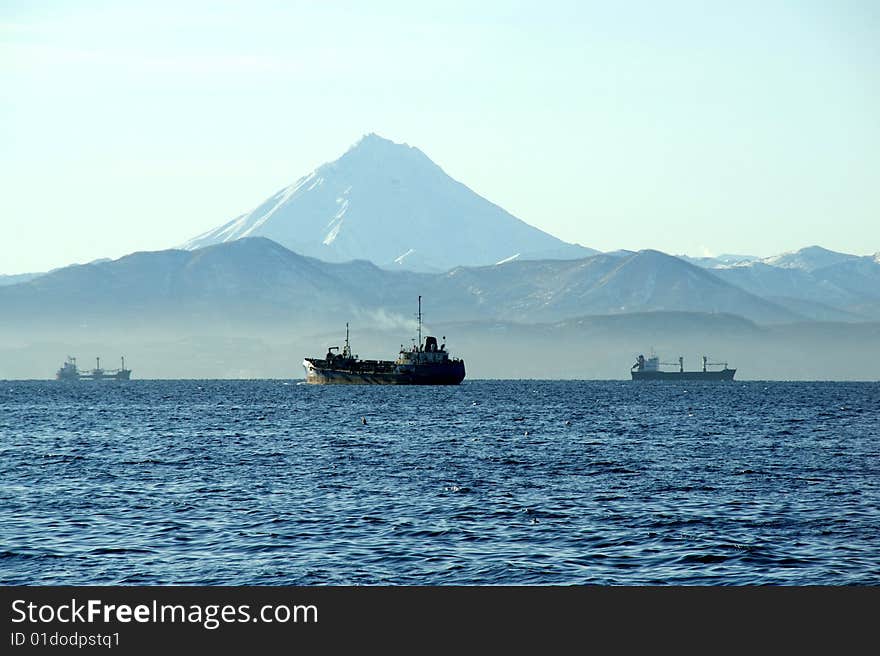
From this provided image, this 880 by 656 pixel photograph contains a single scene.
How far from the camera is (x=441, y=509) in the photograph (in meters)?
52.7

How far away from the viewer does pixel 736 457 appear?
8175 cm

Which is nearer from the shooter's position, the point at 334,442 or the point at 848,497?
the point at 848,497

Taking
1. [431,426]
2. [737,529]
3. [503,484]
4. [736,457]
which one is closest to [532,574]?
[737,529]

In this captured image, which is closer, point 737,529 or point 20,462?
point 737,529

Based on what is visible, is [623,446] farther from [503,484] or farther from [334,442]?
[503,484]

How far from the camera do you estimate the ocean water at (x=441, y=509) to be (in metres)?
38.8

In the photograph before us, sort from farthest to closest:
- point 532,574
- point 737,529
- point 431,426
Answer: point 431,426 < point 737,529 < point 532,574

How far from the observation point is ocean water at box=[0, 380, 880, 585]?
38.8 meters
